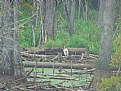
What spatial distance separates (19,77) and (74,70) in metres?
2.86

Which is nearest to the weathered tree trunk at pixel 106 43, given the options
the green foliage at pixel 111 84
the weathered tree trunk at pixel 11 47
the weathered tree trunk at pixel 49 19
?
the green foliage at pixel 111 84

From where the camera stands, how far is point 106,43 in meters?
10.1

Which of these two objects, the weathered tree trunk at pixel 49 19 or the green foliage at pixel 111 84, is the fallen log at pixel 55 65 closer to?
the green foliage at pixel 111 84

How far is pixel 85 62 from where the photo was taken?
14.1 meters

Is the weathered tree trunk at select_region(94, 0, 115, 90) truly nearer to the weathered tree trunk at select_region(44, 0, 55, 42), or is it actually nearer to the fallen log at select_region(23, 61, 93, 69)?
the fallen log at select_region(23, 61, 93, 69)

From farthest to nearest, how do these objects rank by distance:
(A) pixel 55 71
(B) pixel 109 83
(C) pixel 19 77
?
1. (A) pixel 55 71
2. (C) pixel 19 77
3. (B) pixel 109 83

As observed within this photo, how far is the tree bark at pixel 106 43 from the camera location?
9.95m

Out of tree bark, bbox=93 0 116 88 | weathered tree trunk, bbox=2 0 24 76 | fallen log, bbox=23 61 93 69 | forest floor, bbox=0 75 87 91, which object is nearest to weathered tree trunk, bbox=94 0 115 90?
tree bark, bbox=93 0 116 88

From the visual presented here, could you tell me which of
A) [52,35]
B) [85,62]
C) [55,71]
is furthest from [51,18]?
[55,71]

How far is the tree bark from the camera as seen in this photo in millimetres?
9945

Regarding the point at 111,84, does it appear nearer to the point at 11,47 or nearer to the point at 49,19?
the point at 11,47

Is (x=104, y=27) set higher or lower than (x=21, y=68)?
higher

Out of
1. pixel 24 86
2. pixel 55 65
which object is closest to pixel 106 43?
pixel 24 86

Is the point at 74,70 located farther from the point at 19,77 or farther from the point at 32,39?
the point at 32,39
